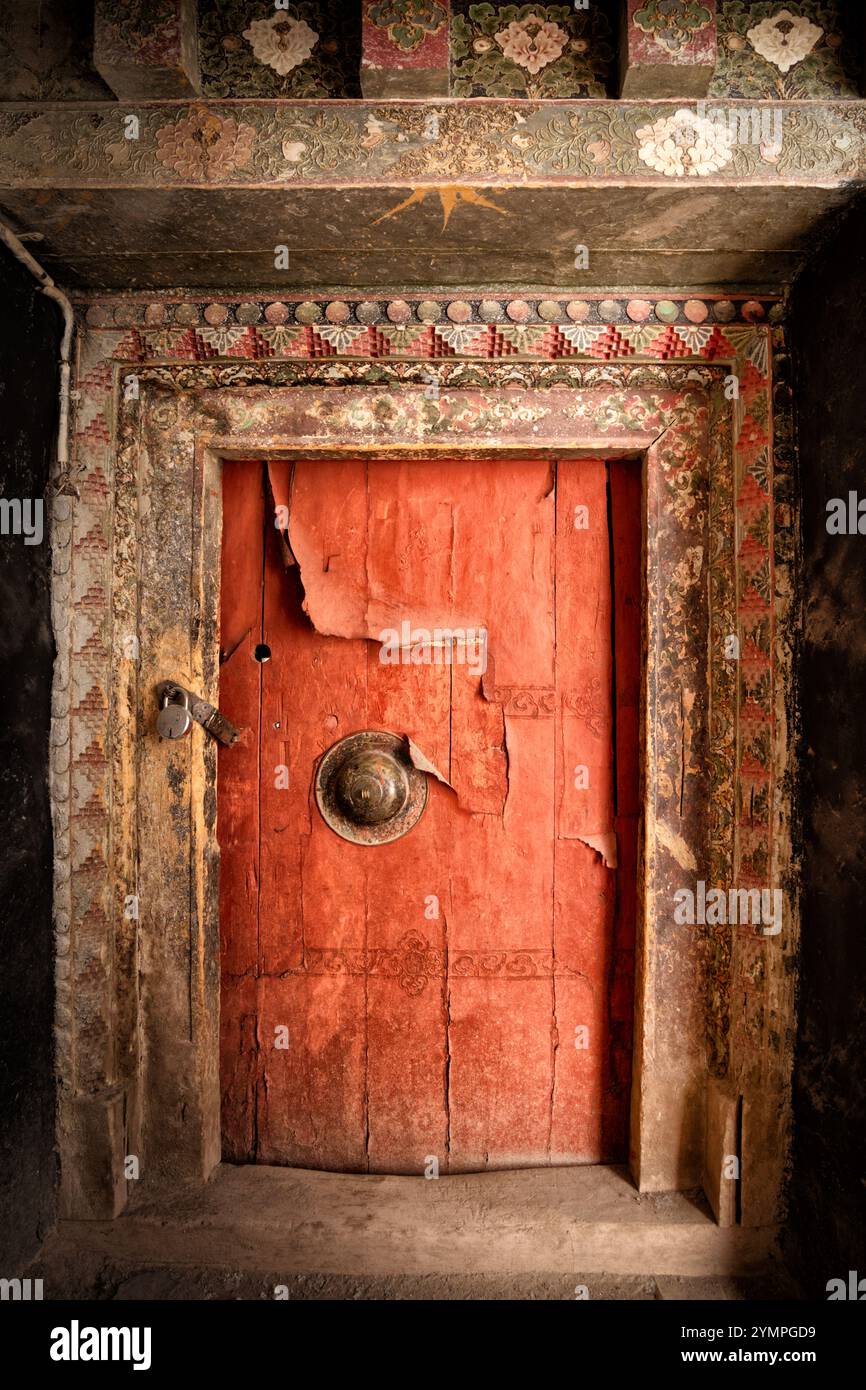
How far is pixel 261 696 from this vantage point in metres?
2.12

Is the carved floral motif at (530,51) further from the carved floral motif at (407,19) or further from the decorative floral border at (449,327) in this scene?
the decorative floral border at (449,327)

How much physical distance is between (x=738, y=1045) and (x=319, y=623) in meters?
1.58

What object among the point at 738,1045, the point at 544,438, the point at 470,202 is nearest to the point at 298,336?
the point at 470,202

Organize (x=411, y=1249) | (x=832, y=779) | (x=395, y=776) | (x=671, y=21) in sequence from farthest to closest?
(x=395, y=776), (x=411, y=1249), (x=832, y=779), (x=671, y=21)

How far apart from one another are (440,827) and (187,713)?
771mm

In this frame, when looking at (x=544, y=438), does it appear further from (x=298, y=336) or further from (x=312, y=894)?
(x=312, y=894)

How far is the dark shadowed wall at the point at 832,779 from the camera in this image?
5.30 ft

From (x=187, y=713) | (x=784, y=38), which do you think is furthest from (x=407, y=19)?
(x=187, y=713)

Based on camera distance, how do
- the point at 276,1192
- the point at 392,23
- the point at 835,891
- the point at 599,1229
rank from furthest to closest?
1. the point at 276,1192
2. the point at 599,1229
3. the point at 835,891
4. the point at 392,23

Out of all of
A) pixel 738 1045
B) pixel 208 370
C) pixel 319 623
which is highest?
pixel 208 370

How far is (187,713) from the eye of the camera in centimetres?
194

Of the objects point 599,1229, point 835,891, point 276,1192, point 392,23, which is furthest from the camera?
point 276,1192

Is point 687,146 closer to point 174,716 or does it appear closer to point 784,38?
point 784,38

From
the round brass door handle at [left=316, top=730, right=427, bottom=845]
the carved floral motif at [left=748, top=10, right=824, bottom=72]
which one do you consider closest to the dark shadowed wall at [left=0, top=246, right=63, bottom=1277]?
the round brass door handle at [left=316, top=730, right=427, bottom=845]
